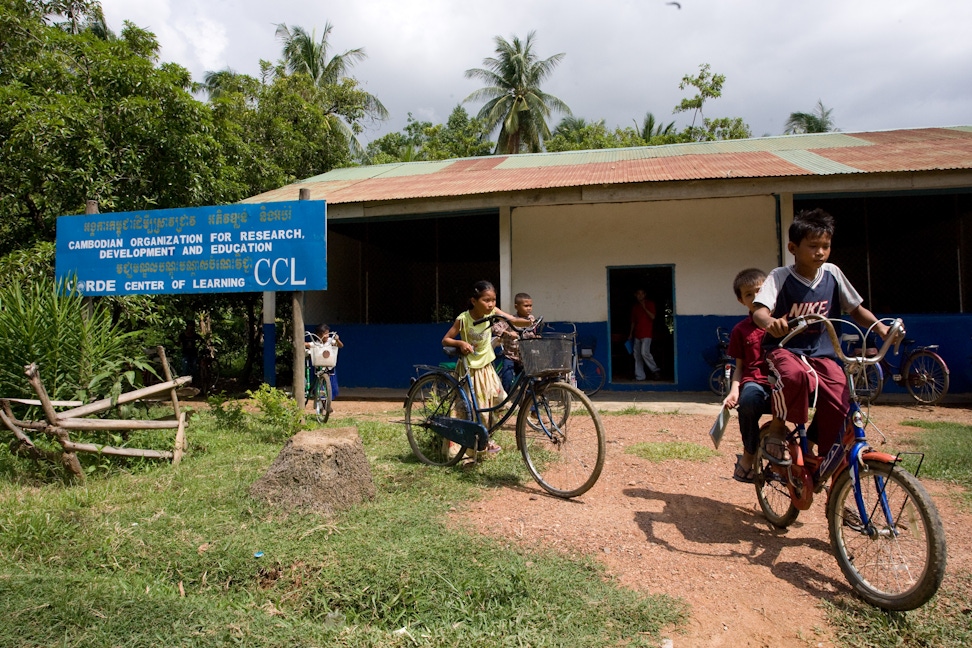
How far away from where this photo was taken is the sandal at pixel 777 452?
311cm

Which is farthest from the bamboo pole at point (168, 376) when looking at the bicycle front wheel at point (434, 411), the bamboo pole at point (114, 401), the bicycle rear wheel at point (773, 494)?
the bicycle rear wheel at point (773, 494)

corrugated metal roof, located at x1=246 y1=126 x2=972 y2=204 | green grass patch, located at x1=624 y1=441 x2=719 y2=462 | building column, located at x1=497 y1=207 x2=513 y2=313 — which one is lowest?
green grass patch, located at x1=624 y1=441 x2=719 y2=462

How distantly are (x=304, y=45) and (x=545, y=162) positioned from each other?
17.0 m

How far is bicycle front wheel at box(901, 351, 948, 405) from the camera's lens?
794 centimetres

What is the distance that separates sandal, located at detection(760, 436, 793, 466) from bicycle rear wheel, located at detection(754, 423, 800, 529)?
7 cm

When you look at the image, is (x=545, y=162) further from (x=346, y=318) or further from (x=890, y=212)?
(x=890, y=212)

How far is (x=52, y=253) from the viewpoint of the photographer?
8.01m

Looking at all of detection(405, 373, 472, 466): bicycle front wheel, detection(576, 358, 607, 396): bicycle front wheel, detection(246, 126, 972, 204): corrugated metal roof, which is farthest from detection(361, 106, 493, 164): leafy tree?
detection(405, 373, 472, 466): bicycle front wheel

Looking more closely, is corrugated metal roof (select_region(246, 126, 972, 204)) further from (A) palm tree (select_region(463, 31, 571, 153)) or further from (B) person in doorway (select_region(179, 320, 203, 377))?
(A) palm tree (select_region(463, 31, 571, 153))

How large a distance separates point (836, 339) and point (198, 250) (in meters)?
6.00

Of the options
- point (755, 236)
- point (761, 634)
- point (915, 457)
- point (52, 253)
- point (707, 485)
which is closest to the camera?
point (761, 634)

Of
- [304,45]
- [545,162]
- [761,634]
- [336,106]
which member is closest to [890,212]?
[545,162]

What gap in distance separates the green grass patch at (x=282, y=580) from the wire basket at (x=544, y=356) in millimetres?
958

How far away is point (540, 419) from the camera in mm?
3889
